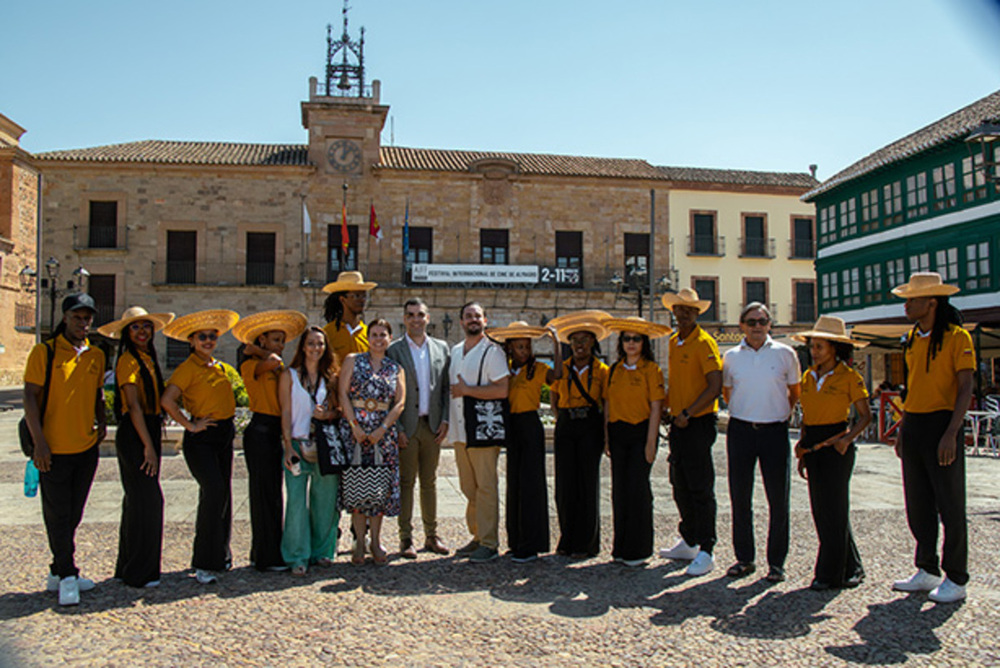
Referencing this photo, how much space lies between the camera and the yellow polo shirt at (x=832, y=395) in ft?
15.8

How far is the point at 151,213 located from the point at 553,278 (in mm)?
14556

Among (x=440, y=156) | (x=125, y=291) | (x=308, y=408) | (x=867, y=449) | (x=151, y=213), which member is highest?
(x=440, y=156)

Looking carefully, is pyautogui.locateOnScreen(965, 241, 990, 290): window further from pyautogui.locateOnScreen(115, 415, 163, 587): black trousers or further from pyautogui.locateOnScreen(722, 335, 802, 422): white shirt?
pyautogui.locateOnScreen(115, 415, 163, 587): black trousers

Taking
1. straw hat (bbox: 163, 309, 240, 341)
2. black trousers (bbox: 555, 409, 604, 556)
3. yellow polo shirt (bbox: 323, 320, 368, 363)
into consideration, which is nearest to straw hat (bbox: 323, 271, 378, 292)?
yellow polo shirt (bbox: 323, 320, 368, 363)

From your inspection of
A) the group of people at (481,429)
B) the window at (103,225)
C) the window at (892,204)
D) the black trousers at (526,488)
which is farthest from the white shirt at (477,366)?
the window at (103,225)

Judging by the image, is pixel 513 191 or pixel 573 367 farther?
pixel 513 191

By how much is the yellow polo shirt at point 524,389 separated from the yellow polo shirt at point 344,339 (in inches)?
42.6

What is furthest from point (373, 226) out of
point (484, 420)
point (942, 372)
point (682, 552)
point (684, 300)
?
point (942, 372)

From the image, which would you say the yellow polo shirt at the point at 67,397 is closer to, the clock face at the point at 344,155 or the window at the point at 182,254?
the clock face at the point at 344,155

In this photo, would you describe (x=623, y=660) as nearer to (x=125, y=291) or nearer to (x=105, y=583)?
(x=105, y=583)

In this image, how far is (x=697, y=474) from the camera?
17.3 ft

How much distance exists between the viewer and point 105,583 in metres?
4.73

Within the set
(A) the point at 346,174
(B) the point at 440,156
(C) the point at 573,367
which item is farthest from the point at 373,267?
(C) the point at 573,367

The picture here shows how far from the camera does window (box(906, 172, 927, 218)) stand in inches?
915
